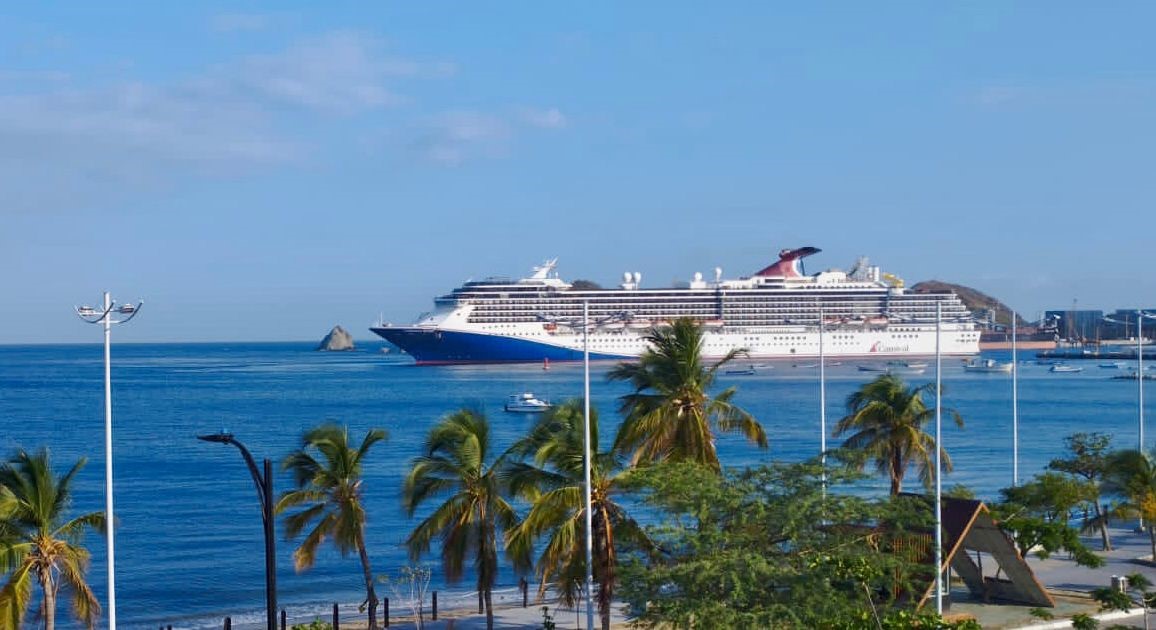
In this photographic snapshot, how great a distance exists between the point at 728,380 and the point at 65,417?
51848 mm

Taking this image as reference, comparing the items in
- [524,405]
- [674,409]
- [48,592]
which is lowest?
[524,405]

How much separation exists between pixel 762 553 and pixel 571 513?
9.99 ft

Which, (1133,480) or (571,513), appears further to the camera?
(1133,480)

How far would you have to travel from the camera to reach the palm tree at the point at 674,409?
55.7 feet

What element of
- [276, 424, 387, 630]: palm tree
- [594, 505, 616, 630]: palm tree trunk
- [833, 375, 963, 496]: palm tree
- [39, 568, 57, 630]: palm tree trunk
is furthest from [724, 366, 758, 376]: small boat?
[39, 568, 57, 630]: palm tree trunk

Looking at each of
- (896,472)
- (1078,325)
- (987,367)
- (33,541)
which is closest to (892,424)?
(896,472)

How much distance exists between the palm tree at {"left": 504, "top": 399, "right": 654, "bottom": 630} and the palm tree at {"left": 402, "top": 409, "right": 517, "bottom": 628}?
628 mm

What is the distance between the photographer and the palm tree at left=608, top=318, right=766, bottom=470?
17.0 meters

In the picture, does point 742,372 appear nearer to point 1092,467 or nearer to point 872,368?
point 872,368

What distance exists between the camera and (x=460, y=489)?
1675 centimetres

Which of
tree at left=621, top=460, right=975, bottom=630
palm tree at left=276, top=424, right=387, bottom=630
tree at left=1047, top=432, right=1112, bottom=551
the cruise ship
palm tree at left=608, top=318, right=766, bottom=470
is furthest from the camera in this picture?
the cruise ship

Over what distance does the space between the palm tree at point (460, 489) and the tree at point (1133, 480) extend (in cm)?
1172

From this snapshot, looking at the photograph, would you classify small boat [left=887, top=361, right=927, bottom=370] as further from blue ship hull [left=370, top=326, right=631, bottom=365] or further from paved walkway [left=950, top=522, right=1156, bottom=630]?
paved walkway [left=950, top=522, right=1156, bottom=630]

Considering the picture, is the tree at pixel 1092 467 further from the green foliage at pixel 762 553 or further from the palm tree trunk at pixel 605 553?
the palm tree trunk at pixel 605 553
